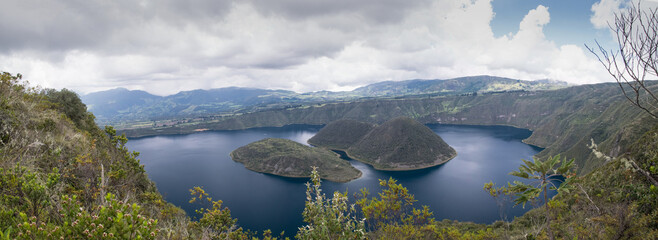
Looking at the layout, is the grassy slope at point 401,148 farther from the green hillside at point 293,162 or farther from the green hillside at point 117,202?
the green hillside at point 117,202

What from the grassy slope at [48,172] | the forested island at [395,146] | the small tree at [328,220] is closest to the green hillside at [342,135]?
the forested island at [395,146]

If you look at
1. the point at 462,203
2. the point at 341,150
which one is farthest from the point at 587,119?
the point at 341,150

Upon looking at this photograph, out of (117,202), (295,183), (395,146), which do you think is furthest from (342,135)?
(117,202)

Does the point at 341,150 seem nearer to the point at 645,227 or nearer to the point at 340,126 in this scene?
the point at 340,126

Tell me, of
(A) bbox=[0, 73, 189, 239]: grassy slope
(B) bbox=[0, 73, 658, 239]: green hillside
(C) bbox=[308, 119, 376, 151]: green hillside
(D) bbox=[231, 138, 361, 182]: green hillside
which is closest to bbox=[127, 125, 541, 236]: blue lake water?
(D) bbox=[231, 138, 361, 182]: green hillside

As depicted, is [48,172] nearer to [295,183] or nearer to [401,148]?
[295,183]
